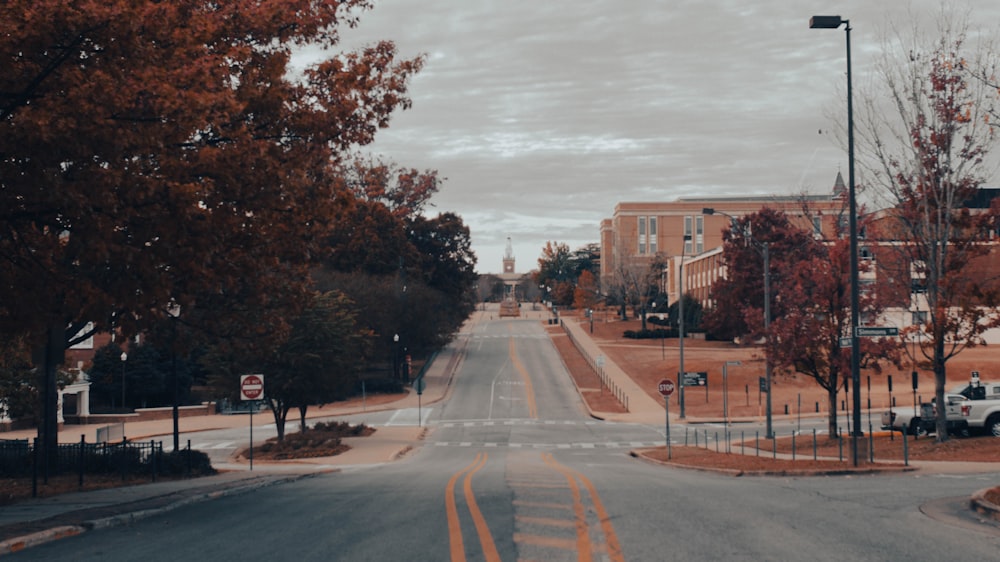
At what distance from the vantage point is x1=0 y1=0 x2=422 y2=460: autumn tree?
1153cm

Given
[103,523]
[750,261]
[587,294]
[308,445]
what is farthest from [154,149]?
[587,294]

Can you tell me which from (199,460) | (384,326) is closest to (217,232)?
(199,460)

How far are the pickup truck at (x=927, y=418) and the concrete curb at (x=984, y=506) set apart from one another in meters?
17.3

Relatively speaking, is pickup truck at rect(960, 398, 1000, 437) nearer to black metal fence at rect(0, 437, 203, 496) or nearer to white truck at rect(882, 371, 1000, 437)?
white truck at rect(882, 371, 1000, 437)

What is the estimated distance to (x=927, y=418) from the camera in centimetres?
3097

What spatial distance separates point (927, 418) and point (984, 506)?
19716 millimetres

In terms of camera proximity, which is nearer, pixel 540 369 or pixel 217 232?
pixel 217 232

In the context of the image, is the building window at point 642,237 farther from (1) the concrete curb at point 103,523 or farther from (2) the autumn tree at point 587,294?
(1) the concrete curb at point 103,523

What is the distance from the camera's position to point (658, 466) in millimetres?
28312

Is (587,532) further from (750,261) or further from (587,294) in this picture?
(587,294)

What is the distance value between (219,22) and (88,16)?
5.37m

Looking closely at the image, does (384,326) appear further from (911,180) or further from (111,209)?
(111,209)

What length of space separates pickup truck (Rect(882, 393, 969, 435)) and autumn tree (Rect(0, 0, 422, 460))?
2173 centimetres

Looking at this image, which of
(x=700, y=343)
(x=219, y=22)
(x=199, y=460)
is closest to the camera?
(x=219, y=22)
